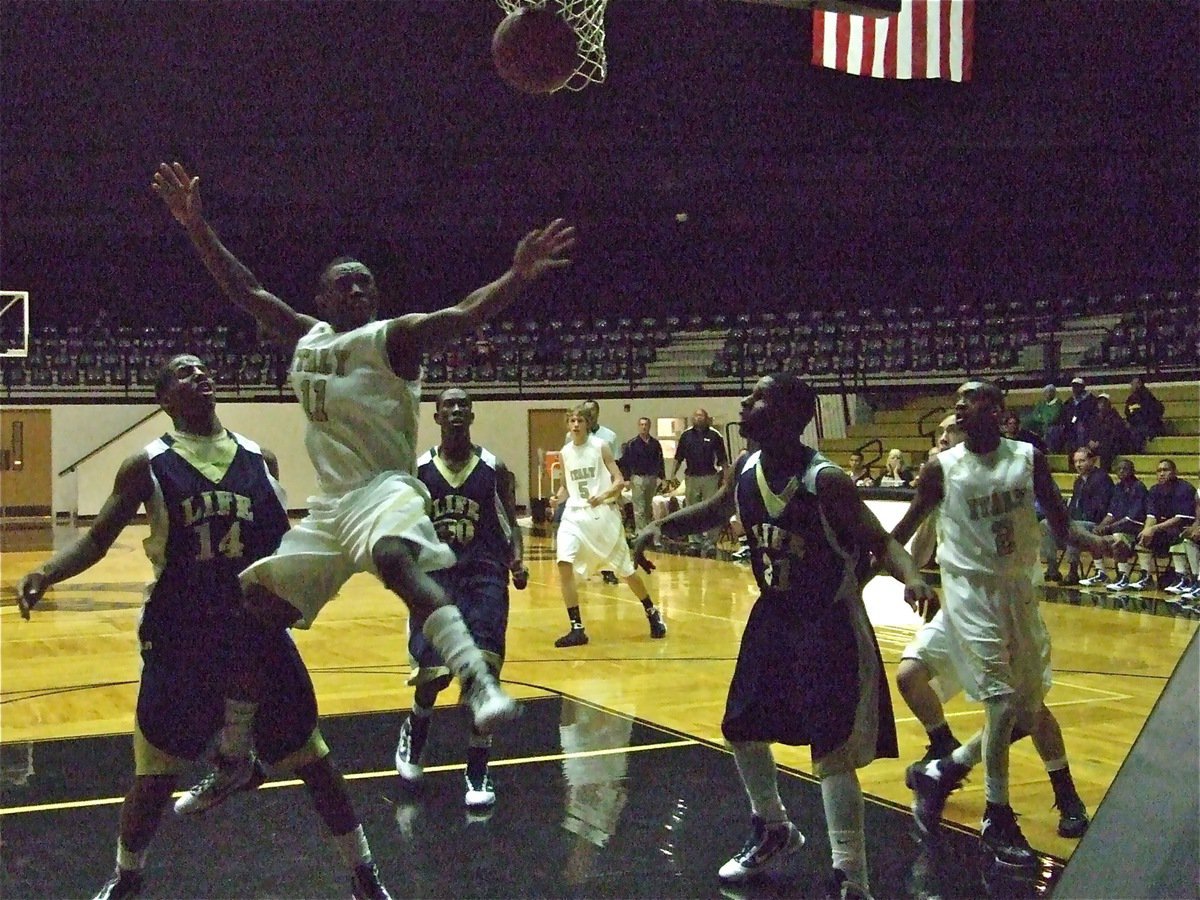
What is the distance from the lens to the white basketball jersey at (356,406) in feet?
12.0

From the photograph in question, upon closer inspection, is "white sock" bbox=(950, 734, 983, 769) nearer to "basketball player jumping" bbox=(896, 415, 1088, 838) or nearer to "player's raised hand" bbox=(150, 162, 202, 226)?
"basketball player jumping" bbox=(896, 415, 1088, 838)

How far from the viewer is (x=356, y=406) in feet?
12.0

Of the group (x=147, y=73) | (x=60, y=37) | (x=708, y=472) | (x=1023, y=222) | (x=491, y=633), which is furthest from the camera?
(x=1023, y=222)

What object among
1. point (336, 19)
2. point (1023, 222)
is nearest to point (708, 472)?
point (336, 19)

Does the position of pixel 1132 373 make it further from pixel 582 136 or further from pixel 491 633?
pixel 491 633

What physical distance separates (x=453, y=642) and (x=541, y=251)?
1151 mm

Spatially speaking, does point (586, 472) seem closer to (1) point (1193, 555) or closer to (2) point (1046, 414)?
(1) point (1193, 555)

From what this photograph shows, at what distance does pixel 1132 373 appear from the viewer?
17.3 meters

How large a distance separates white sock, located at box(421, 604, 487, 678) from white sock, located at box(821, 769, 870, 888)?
118cm

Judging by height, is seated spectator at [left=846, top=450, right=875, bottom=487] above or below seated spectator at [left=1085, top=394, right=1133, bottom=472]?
below

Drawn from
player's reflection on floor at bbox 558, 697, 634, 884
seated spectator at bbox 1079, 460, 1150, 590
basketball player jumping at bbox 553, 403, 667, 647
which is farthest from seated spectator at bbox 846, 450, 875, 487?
player's reflection on floor at bbox 558, 697, 634, 884

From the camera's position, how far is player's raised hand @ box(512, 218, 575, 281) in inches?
137

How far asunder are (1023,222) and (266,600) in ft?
65.5

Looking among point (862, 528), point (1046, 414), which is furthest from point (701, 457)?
point (862, 528)
